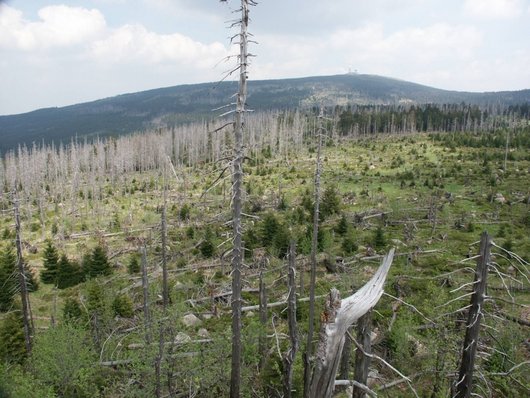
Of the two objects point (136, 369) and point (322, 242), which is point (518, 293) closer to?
point (322, 242)

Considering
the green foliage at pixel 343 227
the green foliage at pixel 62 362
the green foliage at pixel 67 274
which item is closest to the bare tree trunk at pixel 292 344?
the green foliage at pixel 62 362

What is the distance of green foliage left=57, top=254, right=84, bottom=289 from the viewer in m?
40.9

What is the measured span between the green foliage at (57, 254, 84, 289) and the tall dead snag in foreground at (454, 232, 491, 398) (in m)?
40.3

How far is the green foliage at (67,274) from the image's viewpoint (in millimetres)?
40906

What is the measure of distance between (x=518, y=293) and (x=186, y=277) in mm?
28129

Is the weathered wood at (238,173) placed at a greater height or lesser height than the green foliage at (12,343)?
greater

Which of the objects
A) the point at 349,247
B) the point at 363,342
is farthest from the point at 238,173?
the point at 349,247

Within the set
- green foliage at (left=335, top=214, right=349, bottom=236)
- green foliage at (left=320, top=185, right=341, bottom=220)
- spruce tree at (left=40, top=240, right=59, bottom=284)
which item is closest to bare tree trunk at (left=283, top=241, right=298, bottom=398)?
green foliage at (left=335, top=214, right=349, bottom=236)

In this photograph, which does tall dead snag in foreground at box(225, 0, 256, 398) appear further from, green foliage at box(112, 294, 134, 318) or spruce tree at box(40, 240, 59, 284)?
spruce tree at box(40, 240, 59, 284)

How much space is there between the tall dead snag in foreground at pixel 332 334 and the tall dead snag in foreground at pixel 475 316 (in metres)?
5.29

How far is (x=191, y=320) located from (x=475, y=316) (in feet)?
76.1

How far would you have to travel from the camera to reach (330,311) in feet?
16.8

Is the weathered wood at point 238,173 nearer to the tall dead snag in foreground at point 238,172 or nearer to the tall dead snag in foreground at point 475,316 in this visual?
the tall dead snag in foreground at point 238,172

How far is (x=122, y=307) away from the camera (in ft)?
100
